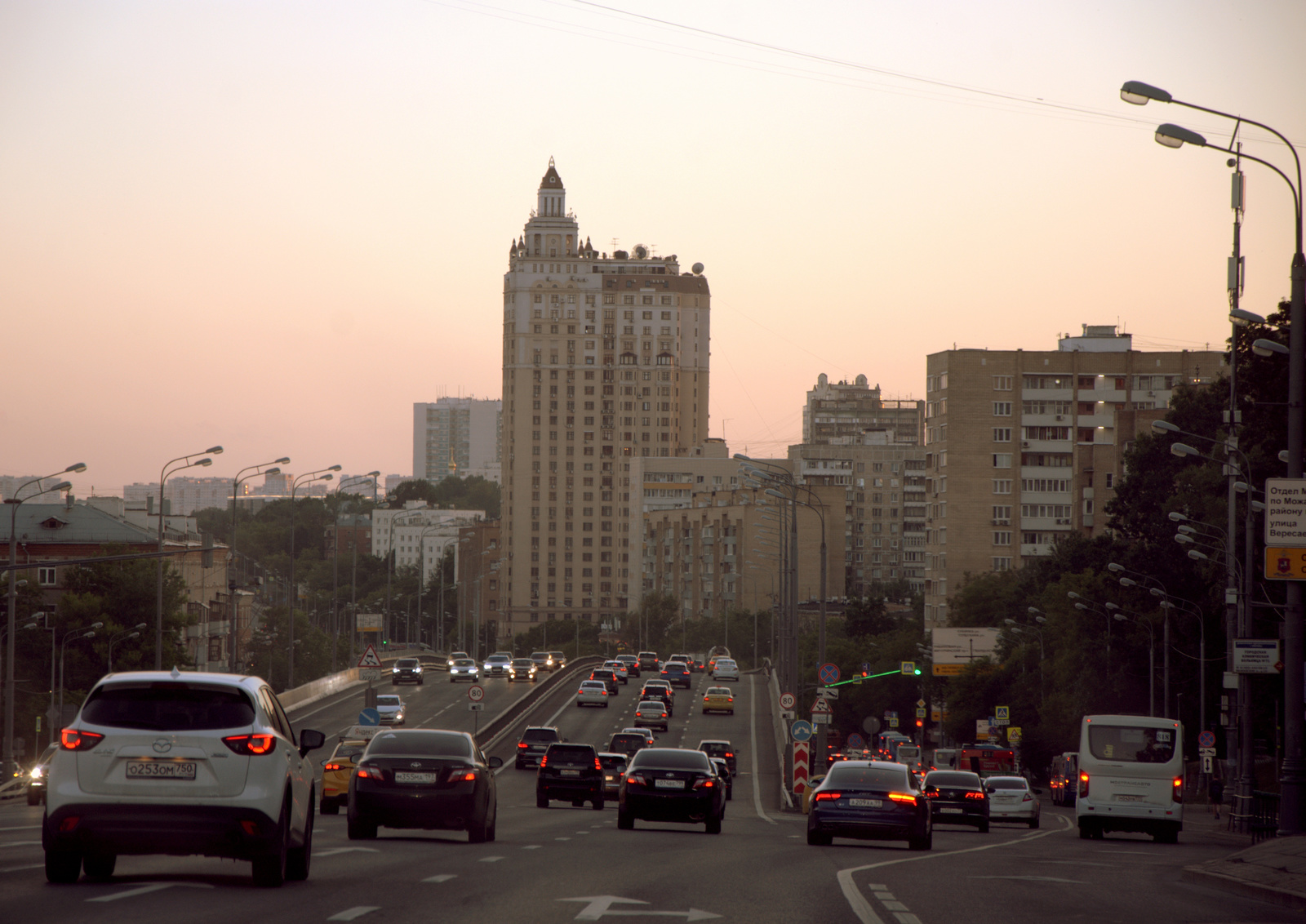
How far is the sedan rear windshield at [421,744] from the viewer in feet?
60.2

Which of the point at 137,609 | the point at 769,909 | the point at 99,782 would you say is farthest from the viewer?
the point at 137,609

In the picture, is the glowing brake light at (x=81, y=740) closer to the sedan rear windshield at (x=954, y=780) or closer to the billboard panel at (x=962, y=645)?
the sedan rear windshield at (x=954, y=780)

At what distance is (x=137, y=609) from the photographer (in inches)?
3219

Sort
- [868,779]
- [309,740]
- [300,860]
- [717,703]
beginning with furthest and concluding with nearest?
[717,703] → [868,779] → [309,740] → [300,860]

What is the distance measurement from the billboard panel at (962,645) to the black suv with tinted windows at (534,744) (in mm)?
33379

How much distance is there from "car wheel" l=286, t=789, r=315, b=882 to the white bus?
799 inches

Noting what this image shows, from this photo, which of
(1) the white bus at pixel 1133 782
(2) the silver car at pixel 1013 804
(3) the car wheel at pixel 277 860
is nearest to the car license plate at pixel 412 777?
(3) the car wheel at pixel 277 860

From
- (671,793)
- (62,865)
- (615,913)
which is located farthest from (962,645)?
(62,865)

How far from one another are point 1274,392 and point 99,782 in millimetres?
38685

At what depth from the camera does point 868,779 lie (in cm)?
2205

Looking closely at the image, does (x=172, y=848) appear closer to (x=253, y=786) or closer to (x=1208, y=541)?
(x=253, y=786)

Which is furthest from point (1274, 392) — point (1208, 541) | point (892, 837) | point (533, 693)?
point (533, 693)

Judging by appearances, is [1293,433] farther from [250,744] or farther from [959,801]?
[250,744]

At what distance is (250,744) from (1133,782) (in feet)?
74.4
